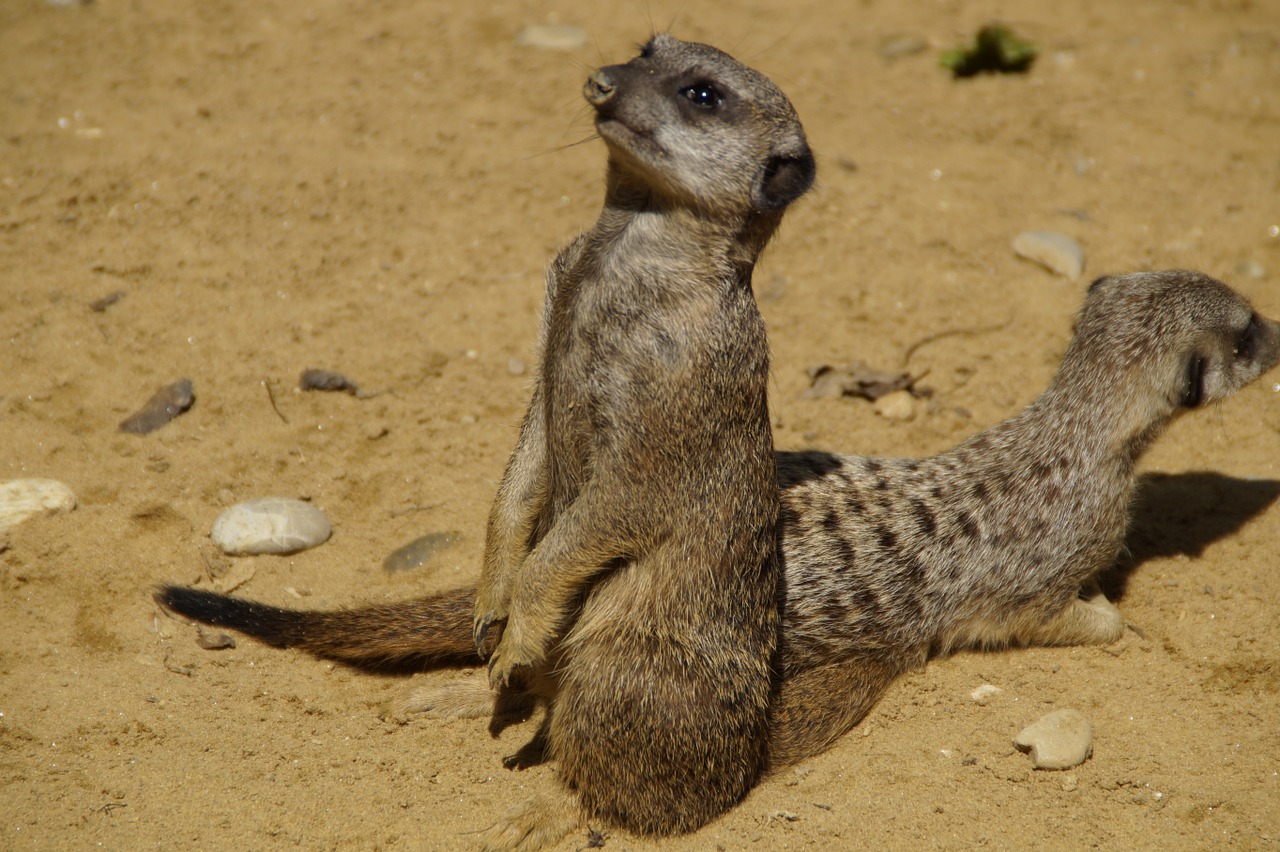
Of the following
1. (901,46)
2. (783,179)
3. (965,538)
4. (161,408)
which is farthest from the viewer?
(901,46)

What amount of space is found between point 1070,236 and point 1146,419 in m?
1.93

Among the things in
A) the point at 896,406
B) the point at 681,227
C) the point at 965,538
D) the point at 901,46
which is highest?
the point at 681,227

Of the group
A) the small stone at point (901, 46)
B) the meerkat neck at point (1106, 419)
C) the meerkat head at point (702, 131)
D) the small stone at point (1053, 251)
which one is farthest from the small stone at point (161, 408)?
the small stone at point (901, 46)

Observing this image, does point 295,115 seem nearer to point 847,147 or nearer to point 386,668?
point 847,147

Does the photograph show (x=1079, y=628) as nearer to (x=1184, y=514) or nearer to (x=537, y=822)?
(x=1184, y=514)

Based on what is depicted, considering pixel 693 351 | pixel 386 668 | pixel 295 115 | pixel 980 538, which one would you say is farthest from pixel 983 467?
pixel 295 115

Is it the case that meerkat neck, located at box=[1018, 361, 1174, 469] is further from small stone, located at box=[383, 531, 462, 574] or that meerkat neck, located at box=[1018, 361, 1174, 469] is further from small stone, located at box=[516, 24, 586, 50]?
small stone, located at box=[516, 24, 586, 50]

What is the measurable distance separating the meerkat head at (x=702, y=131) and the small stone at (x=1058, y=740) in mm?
1721

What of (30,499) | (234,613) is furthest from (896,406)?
(30,499)

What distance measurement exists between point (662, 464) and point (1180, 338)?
2.02 metres

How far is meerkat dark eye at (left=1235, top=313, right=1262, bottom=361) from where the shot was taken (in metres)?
3.67

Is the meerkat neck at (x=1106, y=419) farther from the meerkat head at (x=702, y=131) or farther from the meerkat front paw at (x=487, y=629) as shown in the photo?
the meerkat front paw at (x=487, y=629)

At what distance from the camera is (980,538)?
11.3 feet

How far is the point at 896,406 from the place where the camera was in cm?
442
